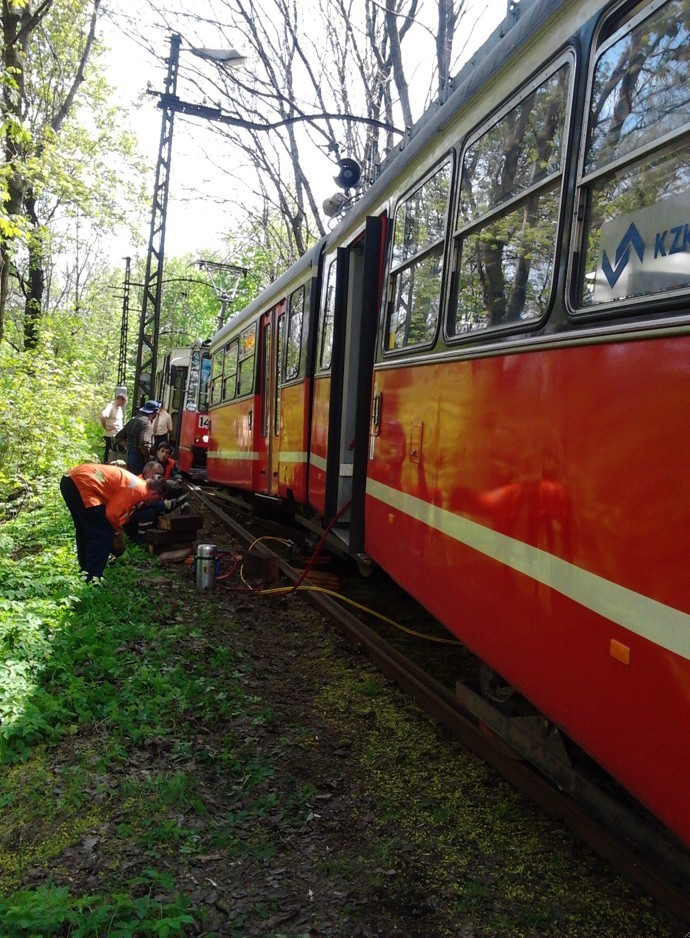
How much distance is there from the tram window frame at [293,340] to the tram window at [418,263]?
3.21 metres

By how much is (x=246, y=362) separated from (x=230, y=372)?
1.58 m

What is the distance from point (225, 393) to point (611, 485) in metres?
11.9

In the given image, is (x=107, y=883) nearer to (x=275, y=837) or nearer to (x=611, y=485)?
(x=275, y=837)

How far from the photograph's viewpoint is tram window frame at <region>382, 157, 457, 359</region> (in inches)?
164

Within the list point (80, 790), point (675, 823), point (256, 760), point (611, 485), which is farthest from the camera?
point (256, 760)

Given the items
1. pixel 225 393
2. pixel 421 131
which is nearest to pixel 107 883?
pixel 421 131

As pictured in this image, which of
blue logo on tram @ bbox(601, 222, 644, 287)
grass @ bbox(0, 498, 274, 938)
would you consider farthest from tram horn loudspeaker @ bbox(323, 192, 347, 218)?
blue logo on tram @ bbox(601, 222, 644, 287)

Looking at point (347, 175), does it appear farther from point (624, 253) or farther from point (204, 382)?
point (204, 382)

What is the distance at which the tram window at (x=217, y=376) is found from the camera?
47.4 ft

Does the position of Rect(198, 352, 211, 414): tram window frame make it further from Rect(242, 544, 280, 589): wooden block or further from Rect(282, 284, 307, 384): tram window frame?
Rect(242, 544, 280, 589): wooden block

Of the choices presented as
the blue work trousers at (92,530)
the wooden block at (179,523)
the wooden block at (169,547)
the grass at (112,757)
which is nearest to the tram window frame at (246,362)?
the wooden block at (179,523)

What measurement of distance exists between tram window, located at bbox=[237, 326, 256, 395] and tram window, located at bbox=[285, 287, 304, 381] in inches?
83.7

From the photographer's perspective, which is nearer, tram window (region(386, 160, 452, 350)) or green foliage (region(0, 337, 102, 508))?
tram window (region(386, 160, 452, 350))

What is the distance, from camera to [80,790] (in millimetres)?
3611
